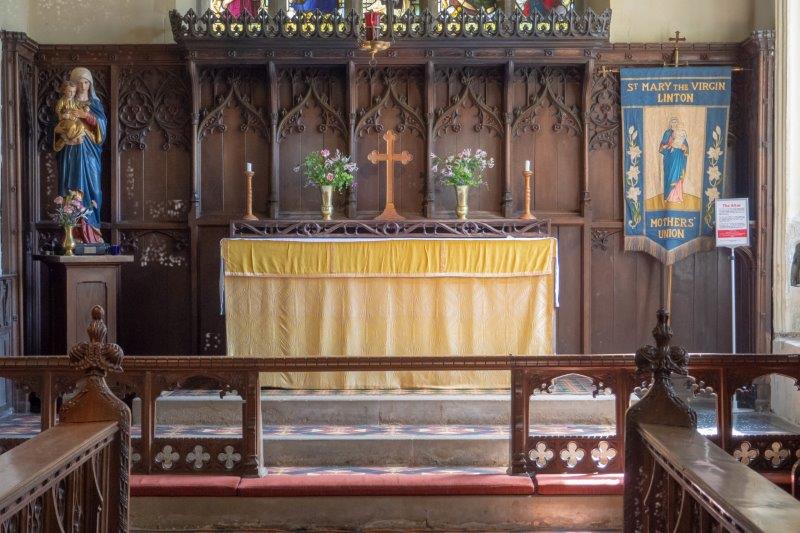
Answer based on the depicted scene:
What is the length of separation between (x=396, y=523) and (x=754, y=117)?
5.40 m

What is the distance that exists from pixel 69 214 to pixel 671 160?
5.51m

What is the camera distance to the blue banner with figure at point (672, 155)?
8.55m

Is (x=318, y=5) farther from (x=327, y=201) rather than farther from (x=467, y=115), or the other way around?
(x=327, y=201)

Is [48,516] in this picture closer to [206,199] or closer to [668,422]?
[668,422]

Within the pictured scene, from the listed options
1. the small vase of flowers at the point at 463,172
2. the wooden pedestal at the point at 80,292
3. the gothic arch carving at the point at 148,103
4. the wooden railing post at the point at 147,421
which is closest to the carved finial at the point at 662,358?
the wooden railing post at the point at 147,421

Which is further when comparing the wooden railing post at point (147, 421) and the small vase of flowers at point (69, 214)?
the small vase of flowers at point (69, 214)

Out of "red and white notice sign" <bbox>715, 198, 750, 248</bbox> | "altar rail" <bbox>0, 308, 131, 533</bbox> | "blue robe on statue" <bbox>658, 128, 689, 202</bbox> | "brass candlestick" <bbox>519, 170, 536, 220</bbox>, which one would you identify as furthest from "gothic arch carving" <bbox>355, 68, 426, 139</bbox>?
"altar rail" <bbox>0, 308, 131, 533</bbox>

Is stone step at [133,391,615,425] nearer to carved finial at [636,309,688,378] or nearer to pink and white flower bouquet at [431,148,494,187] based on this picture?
pink and white flower bouquet at [431,148,494,187]

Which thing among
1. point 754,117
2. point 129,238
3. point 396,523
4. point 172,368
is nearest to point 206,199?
point 129,238

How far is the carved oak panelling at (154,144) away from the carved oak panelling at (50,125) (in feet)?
0.50

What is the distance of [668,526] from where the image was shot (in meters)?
3.10

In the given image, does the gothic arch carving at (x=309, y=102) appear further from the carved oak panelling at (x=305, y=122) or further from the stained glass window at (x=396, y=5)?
the stained glass window at (x=396, y=5)

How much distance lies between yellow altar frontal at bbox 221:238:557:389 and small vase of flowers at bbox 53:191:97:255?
138cm

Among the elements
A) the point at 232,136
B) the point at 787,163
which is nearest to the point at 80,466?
the point at 232,136
